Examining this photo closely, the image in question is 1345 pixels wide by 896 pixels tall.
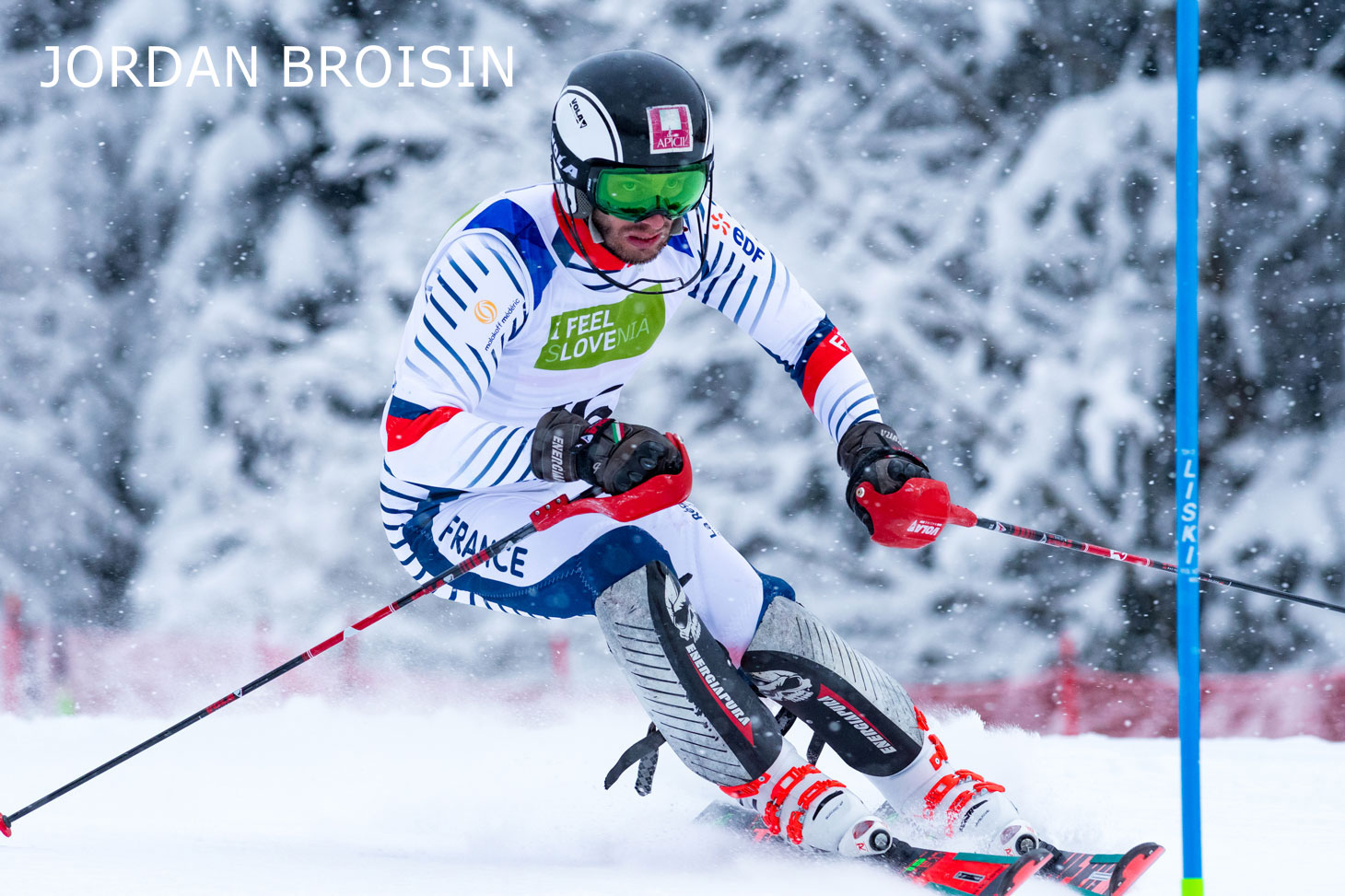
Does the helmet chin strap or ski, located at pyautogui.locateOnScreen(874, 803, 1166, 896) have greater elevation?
the helmet chin strap

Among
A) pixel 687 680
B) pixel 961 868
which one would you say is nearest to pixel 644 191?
pixel 687 680

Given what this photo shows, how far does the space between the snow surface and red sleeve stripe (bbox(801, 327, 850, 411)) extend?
42.3 inches

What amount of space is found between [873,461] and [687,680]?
649 mm

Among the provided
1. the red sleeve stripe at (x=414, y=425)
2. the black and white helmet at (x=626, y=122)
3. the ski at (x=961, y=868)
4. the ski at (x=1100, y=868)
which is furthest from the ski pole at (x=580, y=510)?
the ski at (x=1100, y=868)

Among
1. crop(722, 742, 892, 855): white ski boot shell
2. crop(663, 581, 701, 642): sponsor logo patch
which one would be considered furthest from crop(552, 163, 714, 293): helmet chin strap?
crop(722, 742, 892, 855): white ski boot shell

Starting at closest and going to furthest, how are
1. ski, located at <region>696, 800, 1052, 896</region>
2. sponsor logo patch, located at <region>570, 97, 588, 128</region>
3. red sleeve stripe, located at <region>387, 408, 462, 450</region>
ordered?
ski, located at <region>696, 800, 1052, 896</region> → red sleeve stripe, located at <region>387, 408, 462, 450</region> → sponsor logo patch, located at <region>570, 97, 588, 128</region>

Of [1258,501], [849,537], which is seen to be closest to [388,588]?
[849,537]

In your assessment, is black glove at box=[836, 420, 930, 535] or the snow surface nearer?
the snow surface

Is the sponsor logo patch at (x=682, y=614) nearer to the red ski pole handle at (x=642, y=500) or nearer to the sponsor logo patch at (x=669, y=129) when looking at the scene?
the red ski pole handle at (x=642, y=500)

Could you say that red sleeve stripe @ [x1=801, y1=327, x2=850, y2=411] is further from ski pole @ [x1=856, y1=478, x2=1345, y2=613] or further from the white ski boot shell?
the white ski boot shell

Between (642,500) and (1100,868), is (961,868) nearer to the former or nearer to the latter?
(1100,868)

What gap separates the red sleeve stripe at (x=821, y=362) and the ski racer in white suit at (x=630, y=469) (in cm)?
4

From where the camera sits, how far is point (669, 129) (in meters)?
2.38

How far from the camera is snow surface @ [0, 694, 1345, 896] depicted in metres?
2.23
